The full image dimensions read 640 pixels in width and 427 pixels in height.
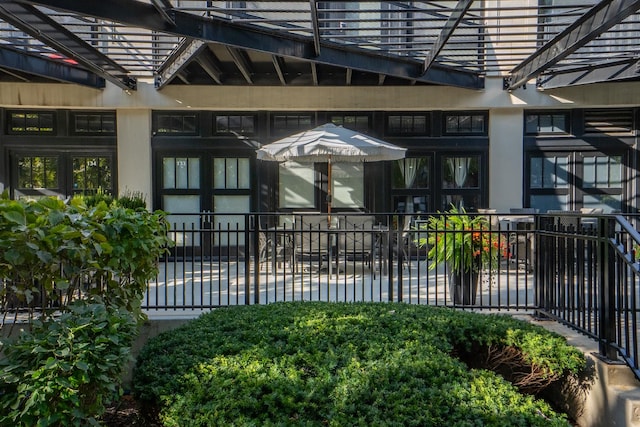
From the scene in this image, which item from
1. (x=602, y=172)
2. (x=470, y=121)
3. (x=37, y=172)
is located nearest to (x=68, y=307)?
(x=37, y=172)

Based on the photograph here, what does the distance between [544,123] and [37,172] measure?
10.2 meters

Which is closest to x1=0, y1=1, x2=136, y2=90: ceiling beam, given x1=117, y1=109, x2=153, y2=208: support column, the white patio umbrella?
x1=117, y1=109, x2=153, y2=208: support column

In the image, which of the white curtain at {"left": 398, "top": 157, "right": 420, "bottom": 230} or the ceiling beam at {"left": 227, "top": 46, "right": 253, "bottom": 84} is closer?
the ceiling beam at {"left": 227, "top": 46, "right": 253, "bottom": 84}

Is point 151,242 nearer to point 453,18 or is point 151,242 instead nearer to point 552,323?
point 552,323

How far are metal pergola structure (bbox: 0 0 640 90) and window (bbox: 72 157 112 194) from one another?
1552mm

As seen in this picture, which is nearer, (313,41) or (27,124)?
(313,41)

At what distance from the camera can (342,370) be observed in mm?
3182

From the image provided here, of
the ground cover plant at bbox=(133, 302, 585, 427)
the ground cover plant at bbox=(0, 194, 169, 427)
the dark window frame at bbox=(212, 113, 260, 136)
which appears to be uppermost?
the dark window frame at bbox=(212, 113, 260, 136)

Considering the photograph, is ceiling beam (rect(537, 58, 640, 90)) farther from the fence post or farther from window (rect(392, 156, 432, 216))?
the fence post

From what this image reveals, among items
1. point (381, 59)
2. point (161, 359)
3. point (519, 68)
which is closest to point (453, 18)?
point (381, 59)

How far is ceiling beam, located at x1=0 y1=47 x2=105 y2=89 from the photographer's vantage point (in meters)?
7.62

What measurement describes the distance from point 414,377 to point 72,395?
2.01 meters

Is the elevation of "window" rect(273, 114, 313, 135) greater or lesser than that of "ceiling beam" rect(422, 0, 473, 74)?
lesser

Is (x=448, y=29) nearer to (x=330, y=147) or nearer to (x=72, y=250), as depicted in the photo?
(x=330, y=147)
